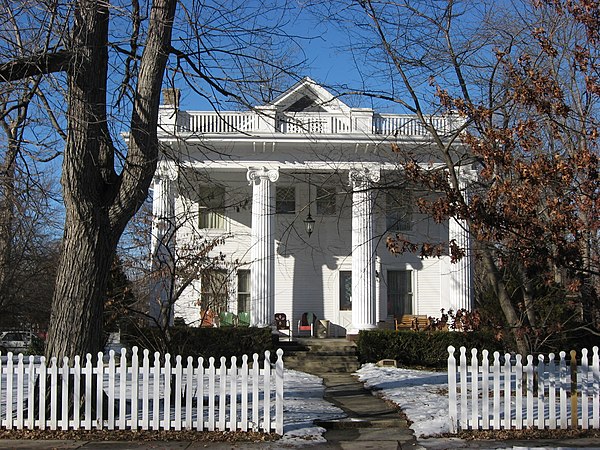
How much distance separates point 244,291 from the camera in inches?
1028

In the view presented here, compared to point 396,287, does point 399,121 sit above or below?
above

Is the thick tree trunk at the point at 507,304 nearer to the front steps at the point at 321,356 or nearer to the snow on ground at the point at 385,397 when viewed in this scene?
the snow on ground at the point at 385,397

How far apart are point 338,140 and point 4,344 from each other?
15.4 metres

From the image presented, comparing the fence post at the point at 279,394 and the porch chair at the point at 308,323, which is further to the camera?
the porch chair at the point at 308,323

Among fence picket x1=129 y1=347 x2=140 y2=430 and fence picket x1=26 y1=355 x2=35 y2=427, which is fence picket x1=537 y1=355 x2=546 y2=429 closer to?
fence picket x1=129 y1=347 x2=140 y2=430

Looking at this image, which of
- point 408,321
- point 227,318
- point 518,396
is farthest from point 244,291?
point 518,396

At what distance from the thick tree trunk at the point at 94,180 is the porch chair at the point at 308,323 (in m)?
15.3

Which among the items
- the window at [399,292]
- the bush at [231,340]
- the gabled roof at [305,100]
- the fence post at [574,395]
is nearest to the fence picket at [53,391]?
the fence post at [574,395]

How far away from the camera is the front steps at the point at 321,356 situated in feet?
67.6

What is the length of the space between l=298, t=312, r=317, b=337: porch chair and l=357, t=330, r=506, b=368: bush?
403 centimetres

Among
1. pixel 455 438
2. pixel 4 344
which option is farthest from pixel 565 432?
pixel 4 344

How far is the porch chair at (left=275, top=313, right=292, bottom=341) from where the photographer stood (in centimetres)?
2470

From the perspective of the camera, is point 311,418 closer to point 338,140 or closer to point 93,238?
point 93,238

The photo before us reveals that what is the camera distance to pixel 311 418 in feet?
37.5
